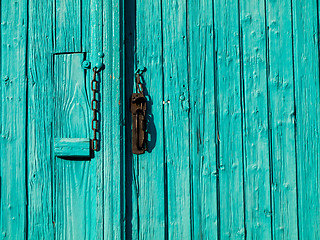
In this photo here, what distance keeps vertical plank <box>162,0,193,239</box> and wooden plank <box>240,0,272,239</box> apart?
0.28 metres

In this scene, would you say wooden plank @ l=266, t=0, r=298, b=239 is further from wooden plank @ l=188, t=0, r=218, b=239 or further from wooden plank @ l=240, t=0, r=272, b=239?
wooden plank @ l=188, t=0, r=218, b=239

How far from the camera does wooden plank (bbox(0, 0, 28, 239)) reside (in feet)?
6.16

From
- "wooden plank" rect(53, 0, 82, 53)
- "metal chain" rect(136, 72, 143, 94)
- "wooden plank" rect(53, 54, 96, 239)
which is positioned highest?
"wooden plank" rect(53, 0, 82, 53)

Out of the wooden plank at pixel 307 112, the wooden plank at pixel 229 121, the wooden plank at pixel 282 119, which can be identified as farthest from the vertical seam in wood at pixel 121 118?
the wooden plank at pixel 307 112

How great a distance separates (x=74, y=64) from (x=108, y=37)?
0.72 ft

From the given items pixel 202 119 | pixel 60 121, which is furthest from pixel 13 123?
pixel 202 119

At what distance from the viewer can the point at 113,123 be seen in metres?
1.81

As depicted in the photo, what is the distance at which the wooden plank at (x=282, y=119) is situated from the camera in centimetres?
175

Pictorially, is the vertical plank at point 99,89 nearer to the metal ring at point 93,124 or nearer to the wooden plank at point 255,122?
the metal ring at point 93,124

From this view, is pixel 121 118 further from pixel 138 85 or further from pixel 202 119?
pixel 202 119

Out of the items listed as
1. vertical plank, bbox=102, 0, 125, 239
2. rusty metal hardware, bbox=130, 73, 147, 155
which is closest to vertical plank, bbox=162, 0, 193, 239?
rusty metal hardware, bbox=130, 73, 147, 155

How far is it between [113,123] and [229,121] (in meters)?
0.55

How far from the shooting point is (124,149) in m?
1.82

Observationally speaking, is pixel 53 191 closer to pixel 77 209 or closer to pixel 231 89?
pixel 77 209
